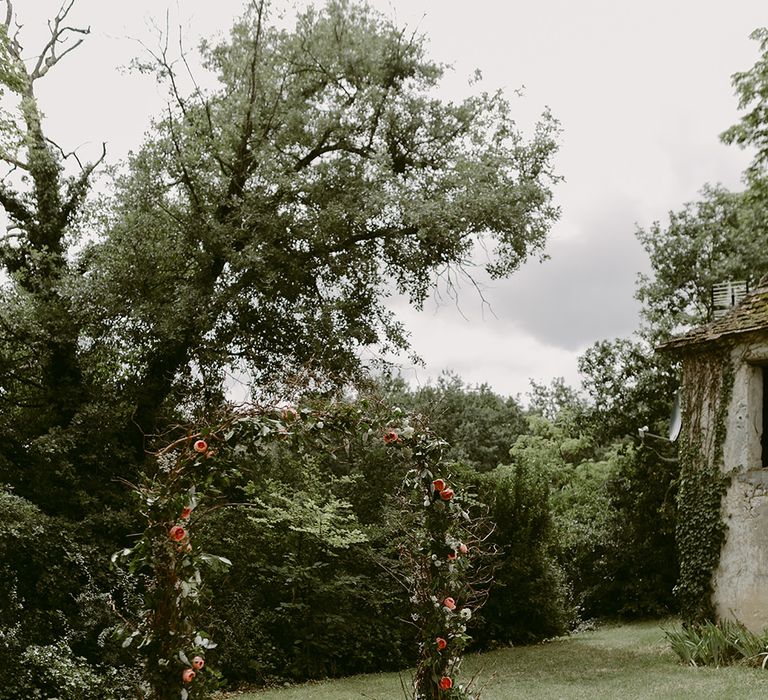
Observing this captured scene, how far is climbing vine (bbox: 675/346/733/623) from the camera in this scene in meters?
11.7

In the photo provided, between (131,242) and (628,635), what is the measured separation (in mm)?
12854

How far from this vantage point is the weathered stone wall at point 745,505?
11.1m

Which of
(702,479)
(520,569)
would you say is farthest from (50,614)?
(702,479)

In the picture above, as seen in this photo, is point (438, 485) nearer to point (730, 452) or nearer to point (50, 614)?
point (730, 452)

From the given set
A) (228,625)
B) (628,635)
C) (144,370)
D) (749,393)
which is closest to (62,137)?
(144,370)

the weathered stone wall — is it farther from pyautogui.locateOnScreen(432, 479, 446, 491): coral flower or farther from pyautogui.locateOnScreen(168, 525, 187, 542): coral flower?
pyautogui.locateOnScreen(168, 525, 187, 542): coral flower

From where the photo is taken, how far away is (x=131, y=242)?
13.9 metres

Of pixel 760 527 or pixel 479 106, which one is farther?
pixel 479 106

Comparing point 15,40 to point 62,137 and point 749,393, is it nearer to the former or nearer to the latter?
point 62,137

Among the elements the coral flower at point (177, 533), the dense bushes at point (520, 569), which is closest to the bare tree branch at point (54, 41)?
the dense bushes at point (520, 569)

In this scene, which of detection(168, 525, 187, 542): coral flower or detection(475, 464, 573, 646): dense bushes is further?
detection(475, 464, 573, 646): dense bushes

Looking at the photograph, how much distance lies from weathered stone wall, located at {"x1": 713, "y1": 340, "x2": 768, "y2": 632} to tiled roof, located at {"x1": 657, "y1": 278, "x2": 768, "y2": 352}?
317mm

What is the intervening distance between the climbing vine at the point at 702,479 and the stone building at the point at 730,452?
0.05ft

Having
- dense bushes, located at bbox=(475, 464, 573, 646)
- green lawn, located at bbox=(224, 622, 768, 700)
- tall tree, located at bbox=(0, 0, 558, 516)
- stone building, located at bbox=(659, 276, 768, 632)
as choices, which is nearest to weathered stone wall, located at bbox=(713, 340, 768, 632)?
stone building, located at bbox=(659, 276, 768, 632)
